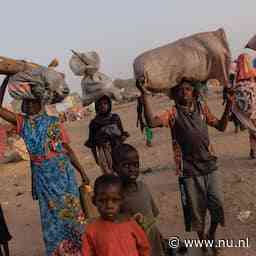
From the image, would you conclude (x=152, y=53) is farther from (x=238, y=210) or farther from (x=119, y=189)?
(x=238, y=210)

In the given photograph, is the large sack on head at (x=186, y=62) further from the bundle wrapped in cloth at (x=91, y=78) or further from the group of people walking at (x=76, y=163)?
the bundle wrapped in cloth at (x=91, y=78)

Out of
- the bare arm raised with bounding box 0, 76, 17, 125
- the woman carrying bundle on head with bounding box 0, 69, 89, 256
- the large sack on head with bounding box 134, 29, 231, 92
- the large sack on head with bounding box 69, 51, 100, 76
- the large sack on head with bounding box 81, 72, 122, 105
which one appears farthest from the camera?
the large sack on head with bounding box 69, 51, 100, 76

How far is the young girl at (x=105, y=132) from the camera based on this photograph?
5219 mm

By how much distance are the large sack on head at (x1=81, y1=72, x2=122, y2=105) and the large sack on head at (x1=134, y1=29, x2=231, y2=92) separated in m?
1.29

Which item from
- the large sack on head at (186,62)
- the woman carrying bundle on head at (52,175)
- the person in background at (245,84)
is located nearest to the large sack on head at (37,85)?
the woman carrying bundle on head at (52,175)

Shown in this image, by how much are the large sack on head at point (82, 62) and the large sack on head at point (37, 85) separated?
1.33m

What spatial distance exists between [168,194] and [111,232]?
433cm

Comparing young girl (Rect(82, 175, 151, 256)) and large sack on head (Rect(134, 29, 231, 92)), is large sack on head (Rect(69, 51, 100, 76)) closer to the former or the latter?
large sack on head (Rect(134, 29, 231, 92))

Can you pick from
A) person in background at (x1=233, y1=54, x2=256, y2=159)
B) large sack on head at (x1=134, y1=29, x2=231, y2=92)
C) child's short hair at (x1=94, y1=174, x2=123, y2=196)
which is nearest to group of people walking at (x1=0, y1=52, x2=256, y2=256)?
large sack on head at (x1=134, y1=29, x2=231, y2=92)

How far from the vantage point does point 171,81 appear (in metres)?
3.93

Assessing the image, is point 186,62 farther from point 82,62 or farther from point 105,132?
point 82,62

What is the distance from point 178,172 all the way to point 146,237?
1.61 metres

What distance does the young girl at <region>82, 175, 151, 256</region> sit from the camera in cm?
267

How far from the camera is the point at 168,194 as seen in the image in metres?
6.93
